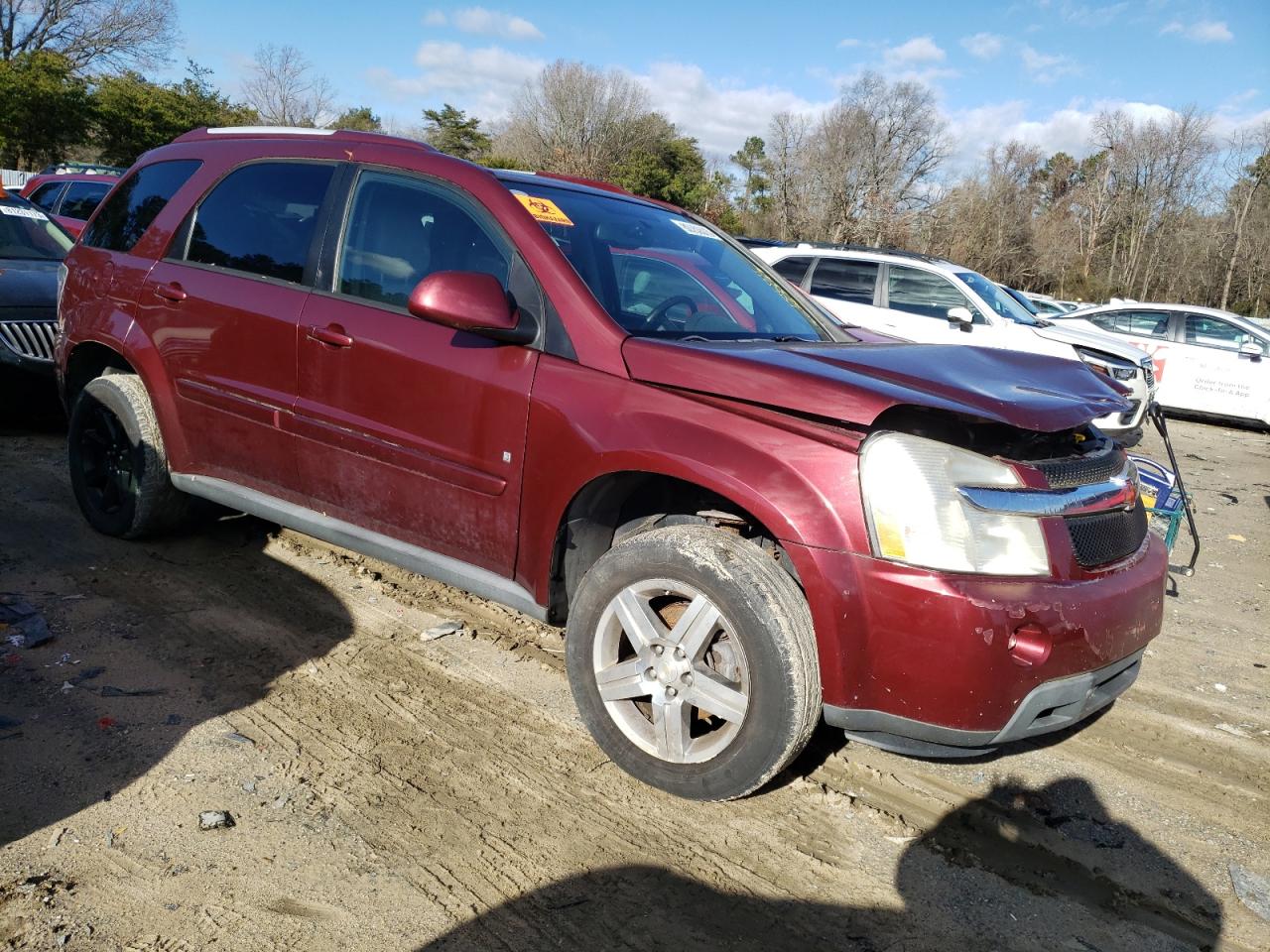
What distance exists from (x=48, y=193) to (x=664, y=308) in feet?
51.3

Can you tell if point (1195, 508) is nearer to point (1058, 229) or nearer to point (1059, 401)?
point (1059, 401)

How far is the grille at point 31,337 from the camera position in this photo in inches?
247

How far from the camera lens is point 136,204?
459 cm

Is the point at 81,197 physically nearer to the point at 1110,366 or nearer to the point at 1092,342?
the point at 1092,342

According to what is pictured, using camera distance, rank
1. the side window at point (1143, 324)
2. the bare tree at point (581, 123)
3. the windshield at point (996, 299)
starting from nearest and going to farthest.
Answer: the windshield at point (996, 299) → the side window at point (1143, 324) → the bare tree at point (581, 123)

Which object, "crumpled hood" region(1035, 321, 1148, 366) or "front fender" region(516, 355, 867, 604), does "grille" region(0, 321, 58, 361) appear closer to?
"front fender" region(516, 355, 867, 604)

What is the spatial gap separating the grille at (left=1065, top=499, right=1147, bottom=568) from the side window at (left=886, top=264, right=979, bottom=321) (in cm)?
871

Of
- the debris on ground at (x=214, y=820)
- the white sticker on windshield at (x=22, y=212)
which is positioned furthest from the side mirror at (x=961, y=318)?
the debris on ground at (x=214, y=820)

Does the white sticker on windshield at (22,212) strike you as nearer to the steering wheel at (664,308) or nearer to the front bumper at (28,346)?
the front bumper at (28,346)

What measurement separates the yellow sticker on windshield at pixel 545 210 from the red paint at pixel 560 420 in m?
0.07

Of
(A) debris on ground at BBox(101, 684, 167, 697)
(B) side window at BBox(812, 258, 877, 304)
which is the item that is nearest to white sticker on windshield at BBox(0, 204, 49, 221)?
(A) debris on ground at BBox(101, 684, 167, 697)

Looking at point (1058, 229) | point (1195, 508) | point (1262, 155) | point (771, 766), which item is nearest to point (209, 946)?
point (771, 766)

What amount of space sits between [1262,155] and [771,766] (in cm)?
4476

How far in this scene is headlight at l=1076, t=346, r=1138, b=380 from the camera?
1100 centimetres
